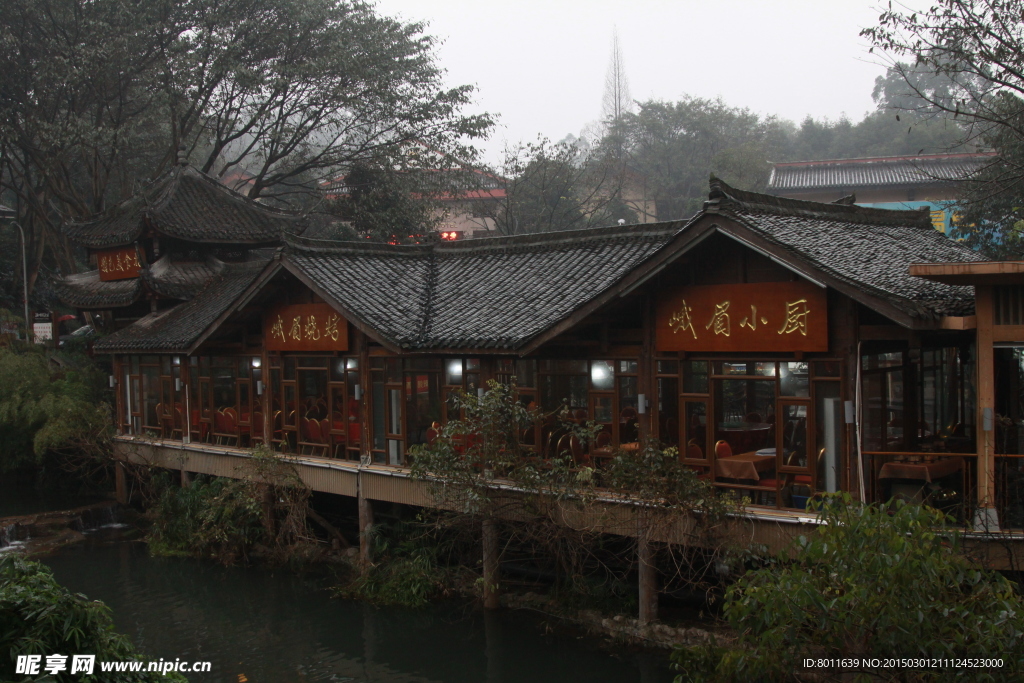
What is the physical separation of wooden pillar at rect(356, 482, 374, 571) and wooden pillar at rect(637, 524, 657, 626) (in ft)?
15.8

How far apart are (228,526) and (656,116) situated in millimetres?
30339

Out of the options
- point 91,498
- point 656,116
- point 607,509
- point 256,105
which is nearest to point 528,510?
point 607,509

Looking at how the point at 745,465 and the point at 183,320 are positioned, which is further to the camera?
the point at 183,320

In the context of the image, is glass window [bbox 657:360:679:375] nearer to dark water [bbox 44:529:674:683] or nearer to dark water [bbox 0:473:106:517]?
dark water [bbox 44:529:674:683]

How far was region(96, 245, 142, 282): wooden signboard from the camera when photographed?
21250 millimetres

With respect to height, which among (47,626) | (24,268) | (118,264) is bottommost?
(47,626)

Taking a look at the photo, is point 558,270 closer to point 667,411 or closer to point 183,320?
point 667,411

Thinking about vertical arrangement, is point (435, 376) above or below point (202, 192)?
below

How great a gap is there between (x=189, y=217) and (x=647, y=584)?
14458 mm

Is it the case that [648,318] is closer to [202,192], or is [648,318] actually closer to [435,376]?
[435,376]

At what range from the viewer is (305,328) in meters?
15.5

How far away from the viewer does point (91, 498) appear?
70.5 ft

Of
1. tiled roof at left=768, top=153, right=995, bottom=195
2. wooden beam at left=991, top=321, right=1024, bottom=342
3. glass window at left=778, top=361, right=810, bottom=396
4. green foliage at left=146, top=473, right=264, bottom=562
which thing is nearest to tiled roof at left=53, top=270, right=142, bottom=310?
green foliage at left=146, top=473, right=264, bottom=562

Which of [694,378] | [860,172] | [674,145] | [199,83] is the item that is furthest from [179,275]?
[674,145]
